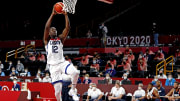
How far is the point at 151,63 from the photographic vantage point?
25672 mm

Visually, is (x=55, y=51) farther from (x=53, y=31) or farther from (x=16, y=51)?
(x=16, y=51)

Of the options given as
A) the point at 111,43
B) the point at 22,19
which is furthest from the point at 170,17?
the point at 22,19

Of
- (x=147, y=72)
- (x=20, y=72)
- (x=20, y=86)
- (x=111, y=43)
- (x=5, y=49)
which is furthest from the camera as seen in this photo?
(x=5, y=49)

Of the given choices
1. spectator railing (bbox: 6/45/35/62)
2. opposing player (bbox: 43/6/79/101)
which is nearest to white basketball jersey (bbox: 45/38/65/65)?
opposing player (bbox: 43/6/79/101)

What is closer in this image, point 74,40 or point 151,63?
point 151,63

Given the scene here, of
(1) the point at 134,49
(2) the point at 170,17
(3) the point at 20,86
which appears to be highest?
(2) the point at 170,17

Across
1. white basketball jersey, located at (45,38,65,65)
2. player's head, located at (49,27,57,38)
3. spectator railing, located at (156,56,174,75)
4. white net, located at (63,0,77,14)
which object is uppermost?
white net, located at (63,0,77,14)

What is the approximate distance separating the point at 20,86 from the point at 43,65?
767 centimetres

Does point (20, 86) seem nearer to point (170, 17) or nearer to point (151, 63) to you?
point (151, 63)

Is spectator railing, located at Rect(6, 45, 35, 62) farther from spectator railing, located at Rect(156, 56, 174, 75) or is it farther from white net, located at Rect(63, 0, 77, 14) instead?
white net, located at Rect(63, 0, 77, 14)

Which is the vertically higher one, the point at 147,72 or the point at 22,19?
the point at 22,19

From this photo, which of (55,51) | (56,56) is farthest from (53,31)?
(56,56)

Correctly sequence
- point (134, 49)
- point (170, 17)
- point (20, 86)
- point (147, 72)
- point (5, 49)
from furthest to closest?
1. point (170, 17)
2. point (5, 49)
3. point (134, 49)
4. point (147, 72)
5. point (20, 86)

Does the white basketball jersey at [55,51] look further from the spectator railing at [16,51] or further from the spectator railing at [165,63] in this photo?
the spectator railing at [16,51]
